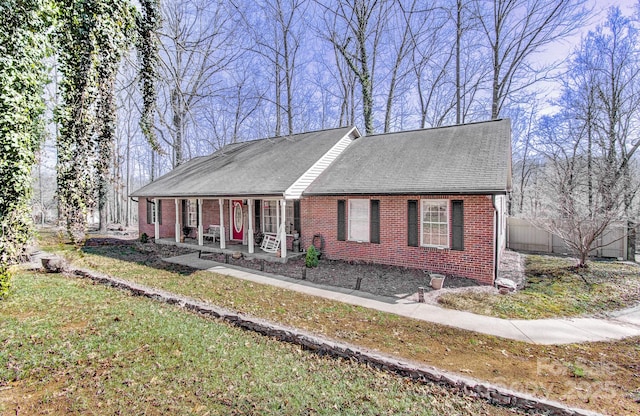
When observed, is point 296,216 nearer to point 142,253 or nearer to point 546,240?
point 142,253

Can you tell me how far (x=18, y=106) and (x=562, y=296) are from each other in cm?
1246

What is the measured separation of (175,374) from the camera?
163 inches

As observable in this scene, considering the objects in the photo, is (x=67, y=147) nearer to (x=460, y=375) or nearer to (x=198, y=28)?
(x=460, y=375)

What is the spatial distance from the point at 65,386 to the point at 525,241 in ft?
57.7

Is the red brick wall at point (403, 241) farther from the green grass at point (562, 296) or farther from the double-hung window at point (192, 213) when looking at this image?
the double-hung window at point (192, 213)

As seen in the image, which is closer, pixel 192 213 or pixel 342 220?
pixel 342 220

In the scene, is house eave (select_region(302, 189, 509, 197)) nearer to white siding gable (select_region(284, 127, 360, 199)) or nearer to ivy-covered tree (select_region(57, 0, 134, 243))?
white siding gable (select_region(284, 127, 360, 199))

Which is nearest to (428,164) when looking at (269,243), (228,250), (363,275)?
(363,275)

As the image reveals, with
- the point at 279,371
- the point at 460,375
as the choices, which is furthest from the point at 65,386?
the point at 460,375

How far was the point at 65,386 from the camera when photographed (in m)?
3.89

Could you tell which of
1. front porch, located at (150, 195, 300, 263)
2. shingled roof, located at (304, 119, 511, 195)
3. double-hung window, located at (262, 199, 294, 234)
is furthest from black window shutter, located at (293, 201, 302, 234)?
shingled roof, located at (304, 119, 511, 195)

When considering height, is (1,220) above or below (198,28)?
below

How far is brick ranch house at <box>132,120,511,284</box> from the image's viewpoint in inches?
348

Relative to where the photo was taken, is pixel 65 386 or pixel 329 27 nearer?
pixel 65 386
